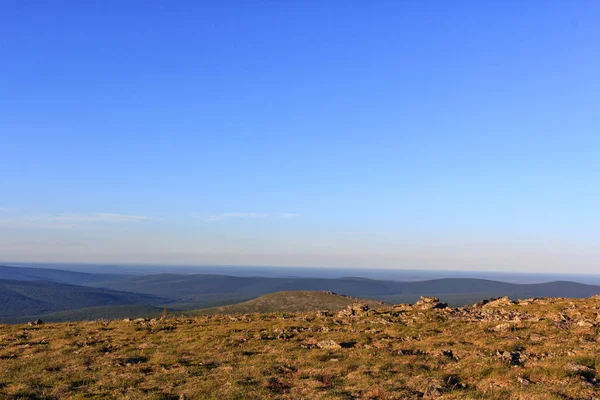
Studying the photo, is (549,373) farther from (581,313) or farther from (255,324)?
(255,324)

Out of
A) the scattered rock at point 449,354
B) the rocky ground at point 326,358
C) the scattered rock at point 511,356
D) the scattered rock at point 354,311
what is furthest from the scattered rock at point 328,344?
the scattered rock at point 354,311

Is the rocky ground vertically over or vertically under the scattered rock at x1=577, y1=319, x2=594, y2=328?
under

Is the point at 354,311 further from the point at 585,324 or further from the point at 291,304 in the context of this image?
the point at 291,304

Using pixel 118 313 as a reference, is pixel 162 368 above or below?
above

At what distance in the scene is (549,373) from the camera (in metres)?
18.7

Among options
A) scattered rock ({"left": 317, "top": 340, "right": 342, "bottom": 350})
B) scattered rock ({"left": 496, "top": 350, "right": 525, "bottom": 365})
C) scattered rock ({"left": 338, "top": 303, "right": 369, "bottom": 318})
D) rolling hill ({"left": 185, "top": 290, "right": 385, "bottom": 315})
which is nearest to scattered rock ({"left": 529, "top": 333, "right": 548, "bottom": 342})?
scattered rock ({"left": 496, "top": 350, "right": 525, "bottom": 365})

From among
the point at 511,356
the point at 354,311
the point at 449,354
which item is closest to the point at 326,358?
the point at 449,354

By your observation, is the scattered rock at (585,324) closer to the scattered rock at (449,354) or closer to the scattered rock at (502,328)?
the scattered rock at (502,328)

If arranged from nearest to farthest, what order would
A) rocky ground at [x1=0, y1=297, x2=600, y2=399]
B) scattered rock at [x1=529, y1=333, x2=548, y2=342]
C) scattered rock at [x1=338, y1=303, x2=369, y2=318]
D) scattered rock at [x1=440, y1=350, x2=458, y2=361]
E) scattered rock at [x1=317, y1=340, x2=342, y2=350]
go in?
rocky ground at [x1=0, y1=297, x2=600, y2=399]
scattered rock at [x1=440, y1=350, x2=458, y2=361]
scattered rock at [x1=529, y1=333, x2=548, y2=342]
scattered rock at [x1=317, y1=340, x2=342, y2=350]
scattered rock at [x1=338, y1=303, x2=369, y2=318]

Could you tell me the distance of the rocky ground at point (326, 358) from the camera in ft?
59.3

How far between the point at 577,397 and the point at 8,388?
81.4ft

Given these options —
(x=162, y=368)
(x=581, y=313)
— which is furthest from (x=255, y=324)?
(x=581, y=313)

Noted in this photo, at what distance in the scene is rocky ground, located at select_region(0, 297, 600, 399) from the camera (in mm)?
18078

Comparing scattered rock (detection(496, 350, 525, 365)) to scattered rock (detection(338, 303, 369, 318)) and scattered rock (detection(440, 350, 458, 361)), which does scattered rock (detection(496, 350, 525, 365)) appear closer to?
scattered rock (detection(440, 350, 458, 361))
